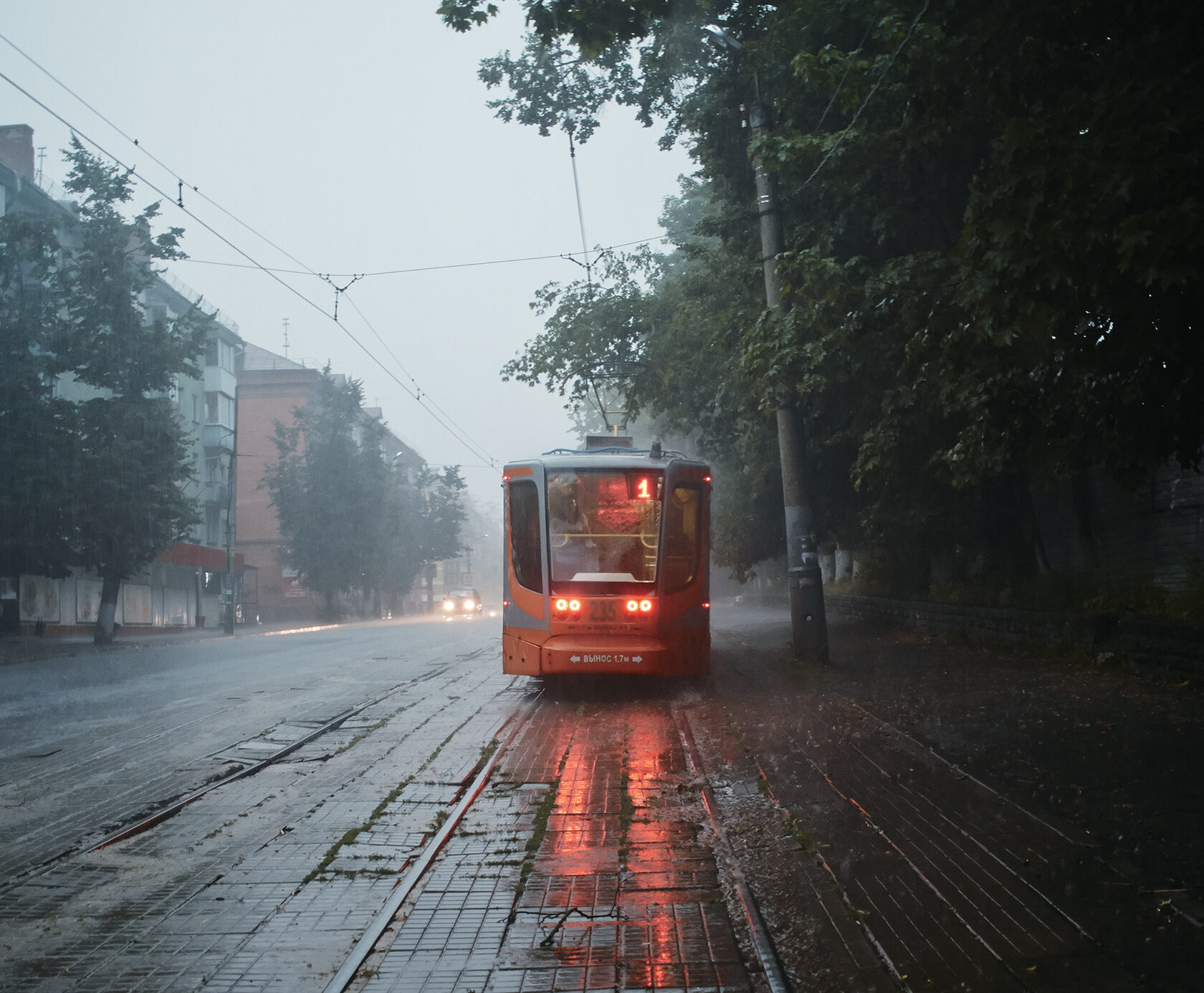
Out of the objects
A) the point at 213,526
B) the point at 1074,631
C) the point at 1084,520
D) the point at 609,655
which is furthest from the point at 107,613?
the point at 213,526

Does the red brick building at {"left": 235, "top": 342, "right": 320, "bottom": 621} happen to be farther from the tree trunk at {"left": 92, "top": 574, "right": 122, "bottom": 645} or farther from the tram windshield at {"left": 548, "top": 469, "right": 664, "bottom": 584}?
the tram windshield at {"left": 548, "top": 469, "right": 664, "bottom": 584}

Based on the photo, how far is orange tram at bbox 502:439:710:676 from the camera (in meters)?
14.5

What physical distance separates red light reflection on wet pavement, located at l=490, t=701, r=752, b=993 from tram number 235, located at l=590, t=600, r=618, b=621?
507 centimetres

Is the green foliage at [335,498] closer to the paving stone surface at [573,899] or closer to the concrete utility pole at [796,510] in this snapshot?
the concrete utility pole at [796,510]

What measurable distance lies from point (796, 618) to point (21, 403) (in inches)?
990

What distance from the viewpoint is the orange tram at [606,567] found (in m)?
14.5

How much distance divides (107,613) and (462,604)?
41.6 m

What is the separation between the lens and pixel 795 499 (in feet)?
55.7

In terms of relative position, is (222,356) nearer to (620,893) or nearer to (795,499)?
(795,499)

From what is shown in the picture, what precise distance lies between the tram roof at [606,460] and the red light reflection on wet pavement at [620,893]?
20.7 feet

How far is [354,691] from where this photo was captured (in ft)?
52.4

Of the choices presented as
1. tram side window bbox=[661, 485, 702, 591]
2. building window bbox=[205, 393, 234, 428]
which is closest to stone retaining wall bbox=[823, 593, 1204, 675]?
tram side window bbox=[661, 485, 702, 591]

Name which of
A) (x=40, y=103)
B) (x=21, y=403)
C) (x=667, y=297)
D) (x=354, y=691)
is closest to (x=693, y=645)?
(x=354, y=691)

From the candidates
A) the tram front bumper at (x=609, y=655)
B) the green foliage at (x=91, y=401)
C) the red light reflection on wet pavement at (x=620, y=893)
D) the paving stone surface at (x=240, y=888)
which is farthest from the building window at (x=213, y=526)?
the red light reflection on wet pavement at (x=620, y=893)
